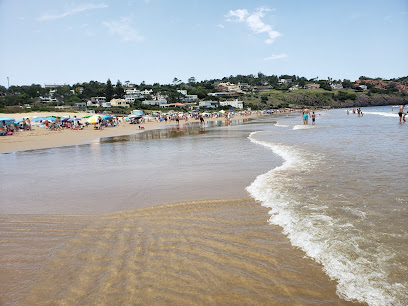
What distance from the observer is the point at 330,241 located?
4.17 metres

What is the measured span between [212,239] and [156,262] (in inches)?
39.8

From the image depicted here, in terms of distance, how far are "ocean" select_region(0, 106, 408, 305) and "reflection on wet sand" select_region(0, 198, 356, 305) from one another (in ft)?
0.05

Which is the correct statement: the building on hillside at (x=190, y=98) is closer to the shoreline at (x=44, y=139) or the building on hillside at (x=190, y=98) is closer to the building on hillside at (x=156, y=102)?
the building on hillside at (x=156, y=102)

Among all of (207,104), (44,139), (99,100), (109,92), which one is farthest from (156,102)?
(44,139)

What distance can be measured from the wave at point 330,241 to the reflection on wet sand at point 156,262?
20 centimetres

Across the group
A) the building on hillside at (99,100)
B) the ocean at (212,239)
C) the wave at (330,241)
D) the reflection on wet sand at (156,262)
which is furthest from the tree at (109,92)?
the reflection on wet sand at (156,262)

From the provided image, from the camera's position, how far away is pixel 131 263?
3754 mm

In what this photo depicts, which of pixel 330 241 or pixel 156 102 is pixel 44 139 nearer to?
pixel 330 241

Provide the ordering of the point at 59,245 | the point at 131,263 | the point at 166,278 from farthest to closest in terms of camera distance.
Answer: the point at 59,245 < the point at 131,263 < the point at 166,278

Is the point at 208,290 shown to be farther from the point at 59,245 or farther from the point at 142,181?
the point at 142,181

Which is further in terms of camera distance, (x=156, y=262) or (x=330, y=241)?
(x=330, y=241)

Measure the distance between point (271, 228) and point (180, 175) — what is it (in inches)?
193

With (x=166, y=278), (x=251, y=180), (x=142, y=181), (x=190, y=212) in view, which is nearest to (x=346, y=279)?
(x=166, y=278)

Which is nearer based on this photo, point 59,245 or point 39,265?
point 39,265
